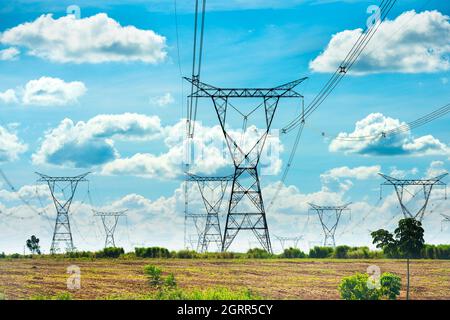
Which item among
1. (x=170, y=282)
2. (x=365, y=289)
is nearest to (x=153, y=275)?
(x=170, y=282)

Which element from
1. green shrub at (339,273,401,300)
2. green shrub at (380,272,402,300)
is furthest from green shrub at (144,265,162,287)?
green shrub at (380,272,402,300)

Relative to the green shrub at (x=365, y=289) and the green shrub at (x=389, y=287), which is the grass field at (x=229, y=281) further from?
the green shrub at (x=389, y=287)

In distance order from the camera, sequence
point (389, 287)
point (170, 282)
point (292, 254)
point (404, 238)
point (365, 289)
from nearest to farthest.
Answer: point (365, 289) → point (170, 282) → point (389, 287) → point (404, 238) → point (292, 254)

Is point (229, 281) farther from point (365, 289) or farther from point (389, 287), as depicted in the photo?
point (389, 287)


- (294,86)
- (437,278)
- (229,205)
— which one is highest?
(294,86)

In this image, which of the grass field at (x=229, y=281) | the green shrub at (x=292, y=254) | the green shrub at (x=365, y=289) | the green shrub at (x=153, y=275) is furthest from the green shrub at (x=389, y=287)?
the green shrub at (x=292, y=254)
